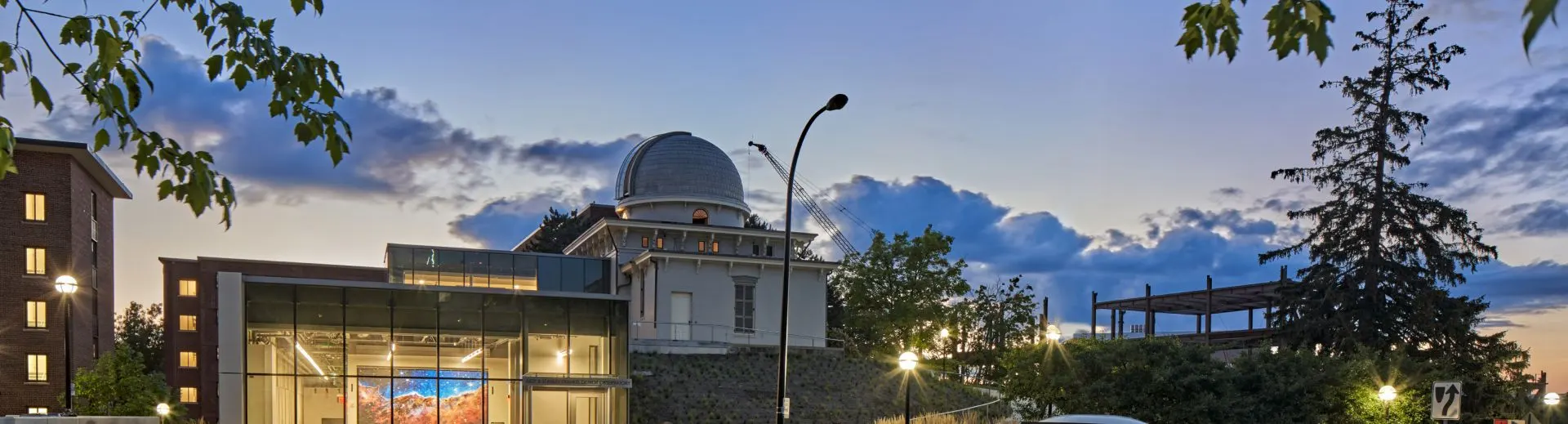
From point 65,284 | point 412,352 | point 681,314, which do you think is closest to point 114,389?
point 412,352

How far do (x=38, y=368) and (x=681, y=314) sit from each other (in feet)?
85.4

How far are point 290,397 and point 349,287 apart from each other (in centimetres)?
360

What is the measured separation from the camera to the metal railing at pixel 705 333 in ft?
175

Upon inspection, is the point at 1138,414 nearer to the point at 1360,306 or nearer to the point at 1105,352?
the point at 1105,352

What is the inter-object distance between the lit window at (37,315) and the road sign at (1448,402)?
50.0 m

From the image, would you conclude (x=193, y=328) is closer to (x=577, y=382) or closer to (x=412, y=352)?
(x=412, y=352)

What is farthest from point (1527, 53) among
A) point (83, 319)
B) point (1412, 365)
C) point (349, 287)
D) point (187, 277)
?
point (187, 277)

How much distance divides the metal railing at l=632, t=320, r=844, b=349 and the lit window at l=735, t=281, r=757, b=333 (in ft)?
1.74

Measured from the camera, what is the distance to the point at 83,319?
177 ft

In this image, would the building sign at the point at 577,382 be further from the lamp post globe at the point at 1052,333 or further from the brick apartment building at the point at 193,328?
the brick apartment building at the point at 193,328

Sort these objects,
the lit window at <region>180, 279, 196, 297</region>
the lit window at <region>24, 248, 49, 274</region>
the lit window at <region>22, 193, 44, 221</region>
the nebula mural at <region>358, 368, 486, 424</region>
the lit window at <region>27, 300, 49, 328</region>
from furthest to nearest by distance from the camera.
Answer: the lit window at <region>180, 279, 196, 297</region> < the lit window at <region>22, 193, 44, 221</region> < the lit window at <region>24, 248, 49, 274</region> < the lit window at <region>27, 300, 49, 328</region> < the nebula mural at <region>358, 368, 486, 424</region>

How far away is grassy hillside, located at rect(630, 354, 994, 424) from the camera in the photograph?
4434 centimetres

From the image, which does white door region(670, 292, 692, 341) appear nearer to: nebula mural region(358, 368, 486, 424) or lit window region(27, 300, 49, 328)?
nebula mural region(358, 368, 486, 424)

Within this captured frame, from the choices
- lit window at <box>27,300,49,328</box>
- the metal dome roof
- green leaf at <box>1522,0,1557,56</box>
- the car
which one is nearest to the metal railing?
the metal dome roof
